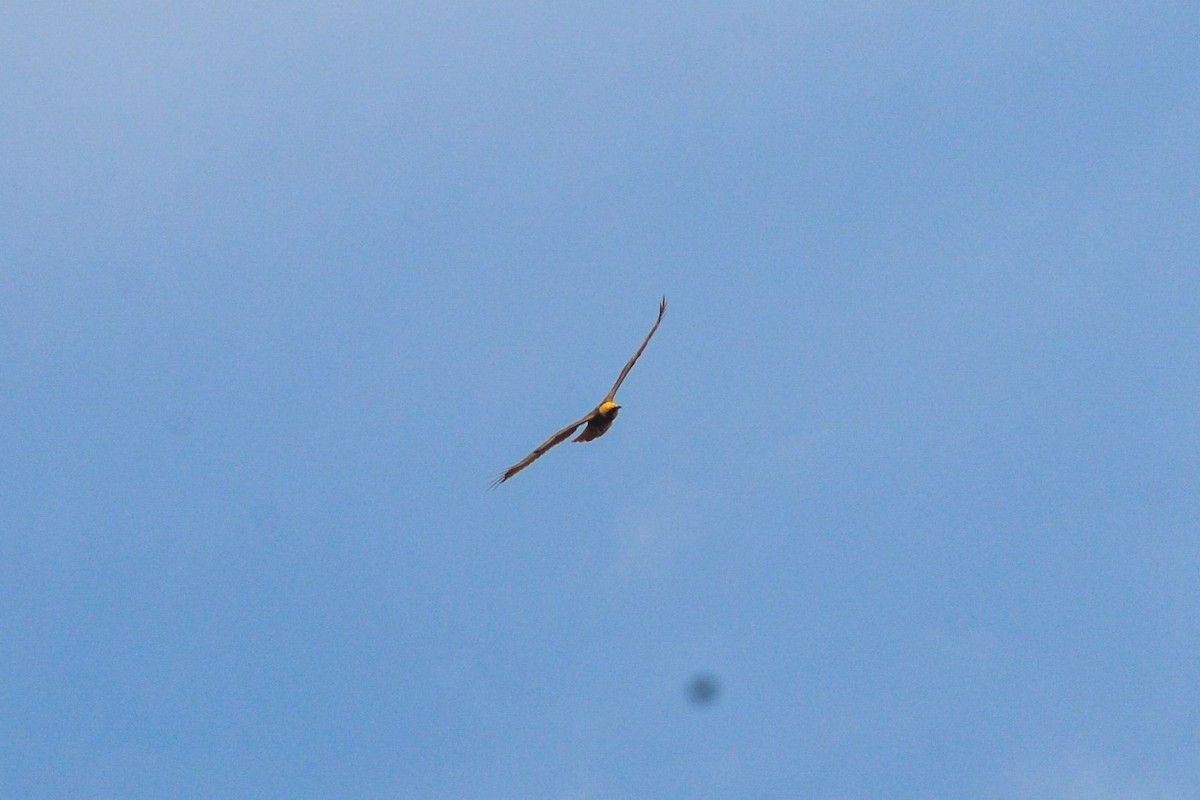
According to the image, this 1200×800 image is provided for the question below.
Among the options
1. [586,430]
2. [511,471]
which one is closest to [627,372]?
[586,430]

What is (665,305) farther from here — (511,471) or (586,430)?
(511,471)

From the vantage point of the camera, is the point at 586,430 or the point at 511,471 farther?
the point at 586,430

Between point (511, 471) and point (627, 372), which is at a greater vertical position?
point (627, 372)

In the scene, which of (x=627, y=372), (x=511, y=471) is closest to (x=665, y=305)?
(x=627, y=372)

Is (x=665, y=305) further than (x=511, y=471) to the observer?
Yes

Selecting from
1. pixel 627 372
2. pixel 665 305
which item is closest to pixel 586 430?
pixel 627 372

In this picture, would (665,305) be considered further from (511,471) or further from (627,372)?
(511,471)

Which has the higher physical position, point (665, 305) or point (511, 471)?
point (665, 305)

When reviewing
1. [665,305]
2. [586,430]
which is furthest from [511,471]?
[665,305]
